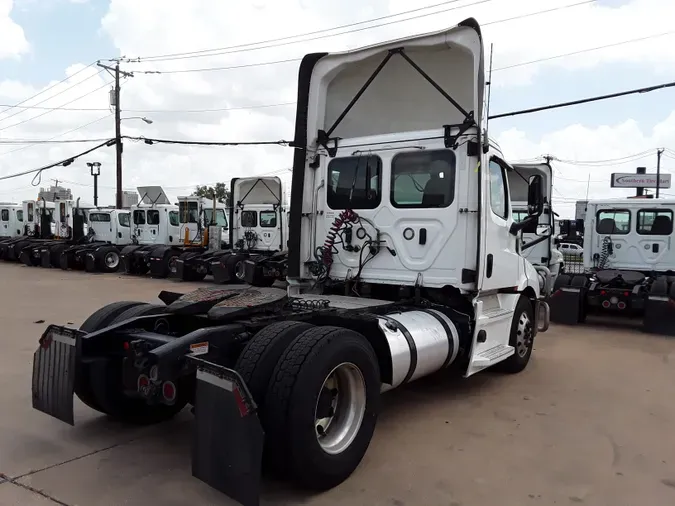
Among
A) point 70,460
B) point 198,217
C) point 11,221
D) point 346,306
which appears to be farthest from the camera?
point 11,221

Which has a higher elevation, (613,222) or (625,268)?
(613,222)

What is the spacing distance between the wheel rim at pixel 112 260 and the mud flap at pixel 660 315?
18.5 meters

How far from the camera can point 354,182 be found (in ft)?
20.3

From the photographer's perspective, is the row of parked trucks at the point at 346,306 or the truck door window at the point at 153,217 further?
the truck door window at the point at 153,217

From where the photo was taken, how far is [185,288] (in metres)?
16.5

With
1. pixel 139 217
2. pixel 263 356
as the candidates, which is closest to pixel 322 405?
pixel 263 356

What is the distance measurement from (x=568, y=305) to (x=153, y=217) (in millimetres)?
16532

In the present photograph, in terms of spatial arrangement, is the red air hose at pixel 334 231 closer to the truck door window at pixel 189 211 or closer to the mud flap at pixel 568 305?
the mud flap at pixel 568 305

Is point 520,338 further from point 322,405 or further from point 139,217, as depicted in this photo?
point 139,217

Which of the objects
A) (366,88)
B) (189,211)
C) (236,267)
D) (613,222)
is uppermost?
(366,88)

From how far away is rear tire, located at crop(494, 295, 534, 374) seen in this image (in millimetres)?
6551

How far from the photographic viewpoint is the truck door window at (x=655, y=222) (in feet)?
37.0

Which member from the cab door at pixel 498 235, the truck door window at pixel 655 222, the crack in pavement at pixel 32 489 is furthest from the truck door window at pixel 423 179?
the truck door window at pixel 655 222

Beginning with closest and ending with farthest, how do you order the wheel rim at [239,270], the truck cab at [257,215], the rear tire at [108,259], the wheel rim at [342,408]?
the wheel rim at [342,408]
the wheel rim at [239,270]
the truck cab at [257,215]
the rear tire at [108,259]
